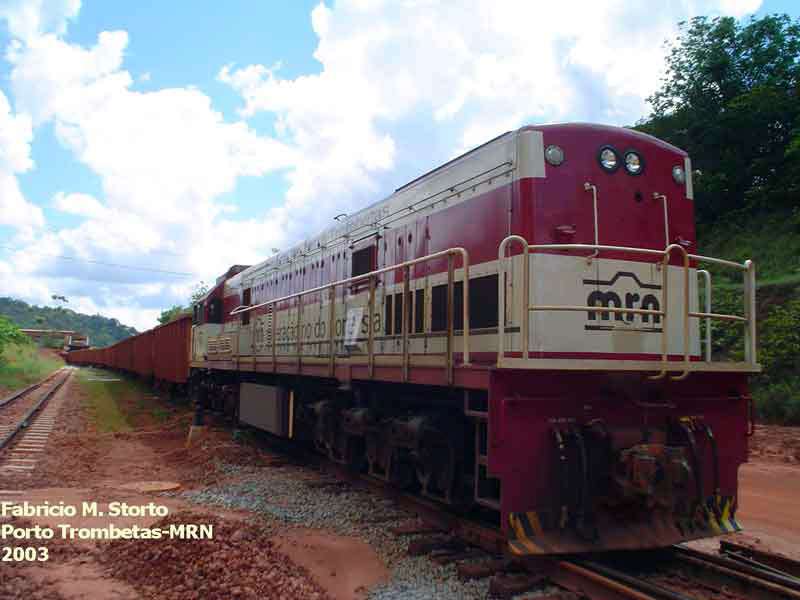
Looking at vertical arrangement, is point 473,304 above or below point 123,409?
above

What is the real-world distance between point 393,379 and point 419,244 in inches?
76.9

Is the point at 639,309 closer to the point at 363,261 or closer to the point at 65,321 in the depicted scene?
the point at 363,261

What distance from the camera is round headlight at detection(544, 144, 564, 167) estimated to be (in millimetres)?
5988

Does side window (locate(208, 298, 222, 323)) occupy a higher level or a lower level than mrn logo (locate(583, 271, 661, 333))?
higher

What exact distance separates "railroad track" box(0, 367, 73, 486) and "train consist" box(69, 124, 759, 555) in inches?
189

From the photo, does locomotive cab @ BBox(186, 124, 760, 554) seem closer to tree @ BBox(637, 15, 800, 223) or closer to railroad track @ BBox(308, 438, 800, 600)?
railroad track @ BBox(308, 438, 800, 600)

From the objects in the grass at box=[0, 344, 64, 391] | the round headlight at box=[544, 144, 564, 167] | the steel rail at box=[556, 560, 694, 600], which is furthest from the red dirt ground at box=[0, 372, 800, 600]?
the grass at box=[0, 344, 64, 391]

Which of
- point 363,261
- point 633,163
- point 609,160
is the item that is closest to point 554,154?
point 609,160

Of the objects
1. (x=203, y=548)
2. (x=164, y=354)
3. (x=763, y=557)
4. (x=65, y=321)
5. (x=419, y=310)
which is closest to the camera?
(x=203, y=548)

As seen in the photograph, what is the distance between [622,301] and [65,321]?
146m

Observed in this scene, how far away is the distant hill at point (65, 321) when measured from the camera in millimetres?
121125

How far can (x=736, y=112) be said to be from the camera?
1117 inches

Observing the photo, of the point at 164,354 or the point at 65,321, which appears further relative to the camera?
the point at 65,321

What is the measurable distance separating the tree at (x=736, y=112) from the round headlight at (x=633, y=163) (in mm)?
22065
